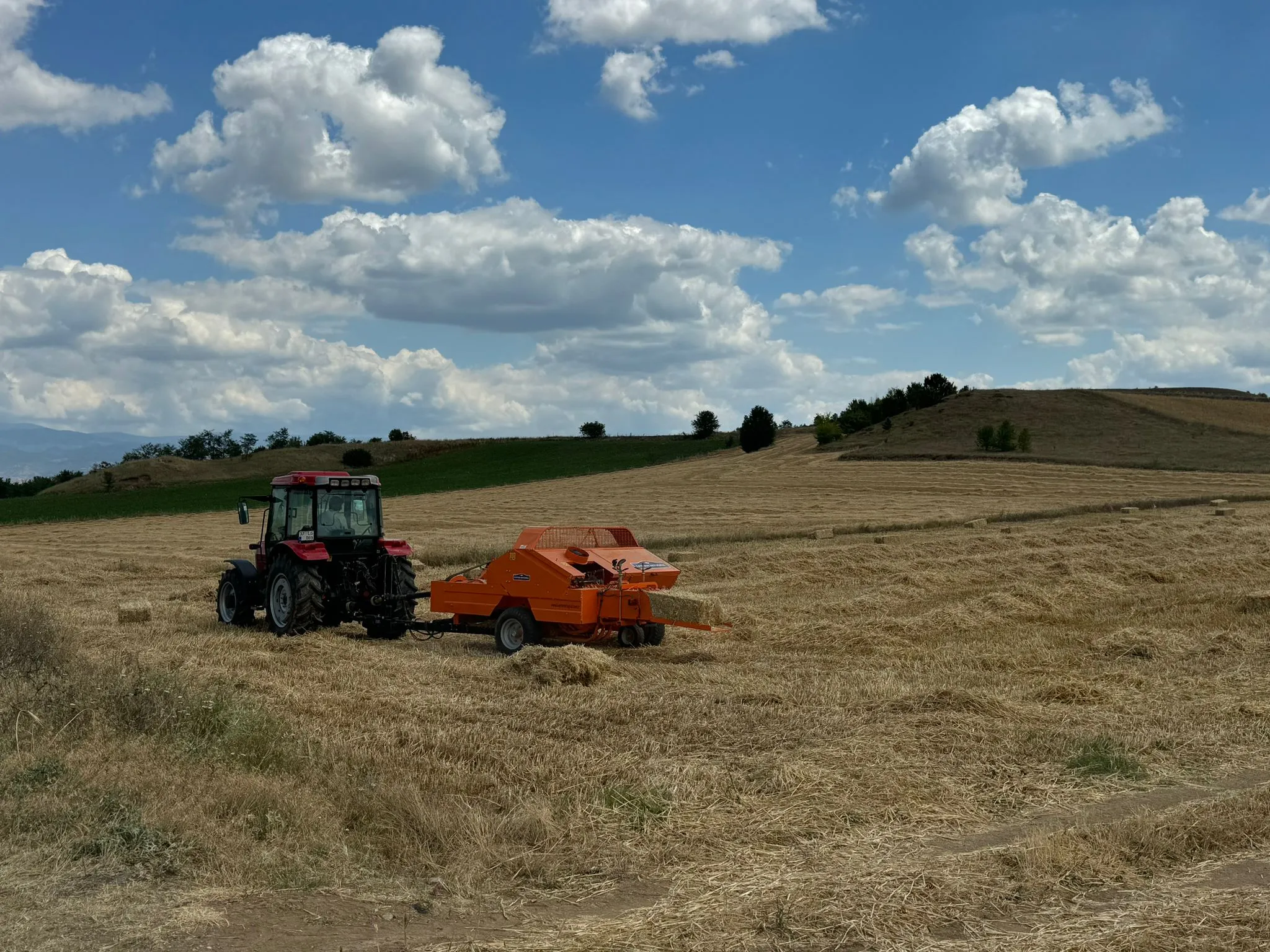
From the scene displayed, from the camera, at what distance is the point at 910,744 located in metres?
8.01

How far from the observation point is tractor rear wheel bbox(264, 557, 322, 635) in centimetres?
1412

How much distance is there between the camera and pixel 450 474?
230ft

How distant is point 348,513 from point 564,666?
5.57m

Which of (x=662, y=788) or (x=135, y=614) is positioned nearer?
Answer: (x=662, y=788)

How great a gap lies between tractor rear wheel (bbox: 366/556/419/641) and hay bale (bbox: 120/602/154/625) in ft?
10.5

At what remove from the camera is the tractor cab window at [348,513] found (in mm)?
14930

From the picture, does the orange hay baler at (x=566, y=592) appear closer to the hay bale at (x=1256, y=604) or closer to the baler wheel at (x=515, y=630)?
the baler wheel at (x=515, y=630)

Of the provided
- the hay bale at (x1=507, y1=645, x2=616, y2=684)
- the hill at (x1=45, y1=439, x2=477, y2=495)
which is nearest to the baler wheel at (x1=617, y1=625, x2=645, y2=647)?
the hay bale at (x1=507, y1=645, x2=616, y2=684)

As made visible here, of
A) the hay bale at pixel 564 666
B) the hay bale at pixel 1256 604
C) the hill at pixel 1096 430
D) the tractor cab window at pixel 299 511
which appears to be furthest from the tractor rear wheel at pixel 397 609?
the hill at pixel 1096 430

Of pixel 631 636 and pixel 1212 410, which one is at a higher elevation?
pixel 1212 410

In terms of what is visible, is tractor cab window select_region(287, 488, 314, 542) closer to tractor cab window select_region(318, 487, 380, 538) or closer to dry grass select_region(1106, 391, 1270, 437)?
tractor cab window select_region(318, 487, 380, 538)

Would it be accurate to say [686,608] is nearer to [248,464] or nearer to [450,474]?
[450,474]

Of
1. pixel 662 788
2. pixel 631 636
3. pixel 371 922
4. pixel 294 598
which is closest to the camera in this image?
pixel 371 922

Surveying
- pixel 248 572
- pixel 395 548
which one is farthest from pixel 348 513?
pixel 248 572
